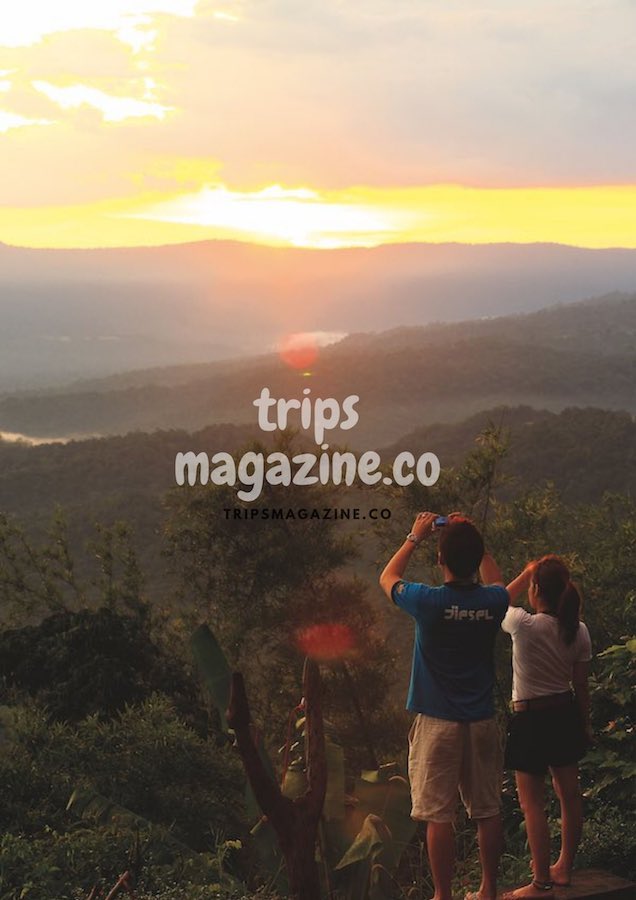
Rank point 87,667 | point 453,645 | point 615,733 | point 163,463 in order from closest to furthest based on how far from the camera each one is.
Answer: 1. point 453,645
2. point 615,733
3. point 87,667
4. point 163,463

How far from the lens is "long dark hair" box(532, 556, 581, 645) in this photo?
17.9 feet

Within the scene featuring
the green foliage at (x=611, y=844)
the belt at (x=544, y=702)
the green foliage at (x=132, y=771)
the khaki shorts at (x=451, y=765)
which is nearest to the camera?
the khaki shorts at (x=451, y=765)

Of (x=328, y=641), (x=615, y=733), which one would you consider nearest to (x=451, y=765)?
(x=615, y=733)

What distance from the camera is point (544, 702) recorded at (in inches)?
218

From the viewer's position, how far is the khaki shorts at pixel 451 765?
17.0 ft

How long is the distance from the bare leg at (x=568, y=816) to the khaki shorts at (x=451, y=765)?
1.88 feet

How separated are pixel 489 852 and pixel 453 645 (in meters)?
1.33

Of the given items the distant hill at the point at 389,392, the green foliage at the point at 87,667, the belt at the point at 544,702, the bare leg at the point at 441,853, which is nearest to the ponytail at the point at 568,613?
the belt at the point at 544,702

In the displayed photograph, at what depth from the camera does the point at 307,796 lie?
6.18 meters

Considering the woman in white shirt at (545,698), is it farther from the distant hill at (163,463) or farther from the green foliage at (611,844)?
the distant hill at (163,463)

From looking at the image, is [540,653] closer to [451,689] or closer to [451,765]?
[451,689]

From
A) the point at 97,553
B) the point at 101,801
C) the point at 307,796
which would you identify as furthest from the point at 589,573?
the point at 307,796

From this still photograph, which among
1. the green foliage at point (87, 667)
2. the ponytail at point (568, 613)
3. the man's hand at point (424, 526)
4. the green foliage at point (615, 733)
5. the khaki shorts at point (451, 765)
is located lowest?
the green foliage at point (87, 667)

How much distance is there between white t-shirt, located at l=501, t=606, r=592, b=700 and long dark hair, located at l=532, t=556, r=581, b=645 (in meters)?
0.05
